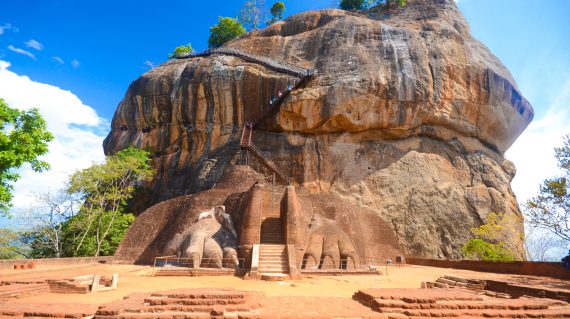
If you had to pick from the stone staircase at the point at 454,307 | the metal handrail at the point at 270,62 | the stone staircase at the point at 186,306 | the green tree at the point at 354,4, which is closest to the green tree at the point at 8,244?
the stone staircase at the point at 186,306

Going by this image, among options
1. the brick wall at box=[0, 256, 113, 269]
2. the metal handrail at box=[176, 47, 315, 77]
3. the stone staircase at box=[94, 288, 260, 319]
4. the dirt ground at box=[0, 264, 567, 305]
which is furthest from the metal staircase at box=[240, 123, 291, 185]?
the stone staircase at box=[94, 288, 260, 319]

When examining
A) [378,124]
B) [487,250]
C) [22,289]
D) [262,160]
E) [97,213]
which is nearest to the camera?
[22,289]

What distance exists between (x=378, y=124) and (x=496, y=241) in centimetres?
1113

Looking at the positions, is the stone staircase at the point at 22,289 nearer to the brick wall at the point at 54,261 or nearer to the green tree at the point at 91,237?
the brick wall at the point at 54,261

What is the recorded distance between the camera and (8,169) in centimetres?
1210

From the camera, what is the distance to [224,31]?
A: 144 feet

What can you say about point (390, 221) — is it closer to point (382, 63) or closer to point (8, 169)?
point (382, 63)

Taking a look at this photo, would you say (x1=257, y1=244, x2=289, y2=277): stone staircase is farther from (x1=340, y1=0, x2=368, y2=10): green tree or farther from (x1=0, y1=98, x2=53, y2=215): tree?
(x1=340, y1=0, x2=368, y2=10): green tree

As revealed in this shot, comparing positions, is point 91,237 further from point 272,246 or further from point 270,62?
point 270,62

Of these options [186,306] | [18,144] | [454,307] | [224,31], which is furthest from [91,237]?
[224,31]

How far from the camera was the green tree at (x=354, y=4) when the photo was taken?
42375 mm

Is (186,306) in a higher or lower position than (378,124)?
lower

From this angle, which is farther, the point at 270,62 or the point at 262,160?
the point at 270,62

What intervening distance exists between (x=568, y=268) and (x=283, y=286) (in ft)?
33.0
